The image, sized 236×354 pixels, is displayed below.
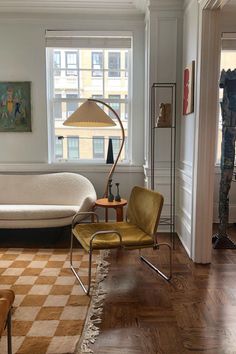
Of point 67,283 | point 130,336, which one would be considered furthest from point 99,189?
point 130,336

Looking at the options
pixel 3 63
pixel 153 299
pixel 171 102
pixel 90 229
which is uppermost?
pixel 3 63

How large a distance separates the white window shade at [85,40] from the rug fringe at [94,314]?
9.33ft

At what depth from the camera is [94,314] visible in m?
2.20

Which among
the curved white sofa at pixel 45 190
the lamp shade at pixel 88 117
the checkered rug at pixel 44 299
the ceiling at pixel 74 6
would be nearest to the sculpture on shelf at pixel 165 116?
the lamp shade at pixel 88 117

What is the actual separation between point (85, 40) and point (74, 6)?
0.41 m

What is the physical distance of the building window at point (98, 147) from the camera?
445 centimetres

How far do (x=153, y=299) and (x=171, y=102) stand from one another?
237 cm

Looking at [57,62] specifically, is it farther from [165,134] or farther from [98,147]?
[165,134]

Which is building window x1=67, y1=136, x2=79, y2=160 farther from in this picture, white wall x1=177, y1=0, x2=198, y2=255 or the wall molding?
white wall x1=177, y1=0, x2=198, y2=255

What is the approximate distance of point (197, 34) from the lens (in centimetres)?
307

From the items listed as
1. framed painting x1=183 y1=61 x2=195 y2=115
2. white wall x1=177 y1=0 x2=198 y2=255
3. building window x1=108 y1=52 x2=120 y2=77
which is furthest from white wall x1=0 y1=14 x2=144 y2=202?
framed painting x1=183 y1=61 x2=195 y2=115

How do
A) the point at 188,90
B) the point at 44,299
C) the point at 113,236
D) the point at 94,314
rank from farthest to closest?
the point at 188,90
the point at 113,236
the point at 44,299
the point at 94,314

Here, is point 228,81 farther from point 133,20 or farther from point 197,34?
point 133,20

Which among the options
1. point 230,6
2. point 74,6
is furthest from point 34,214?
point 230,6
